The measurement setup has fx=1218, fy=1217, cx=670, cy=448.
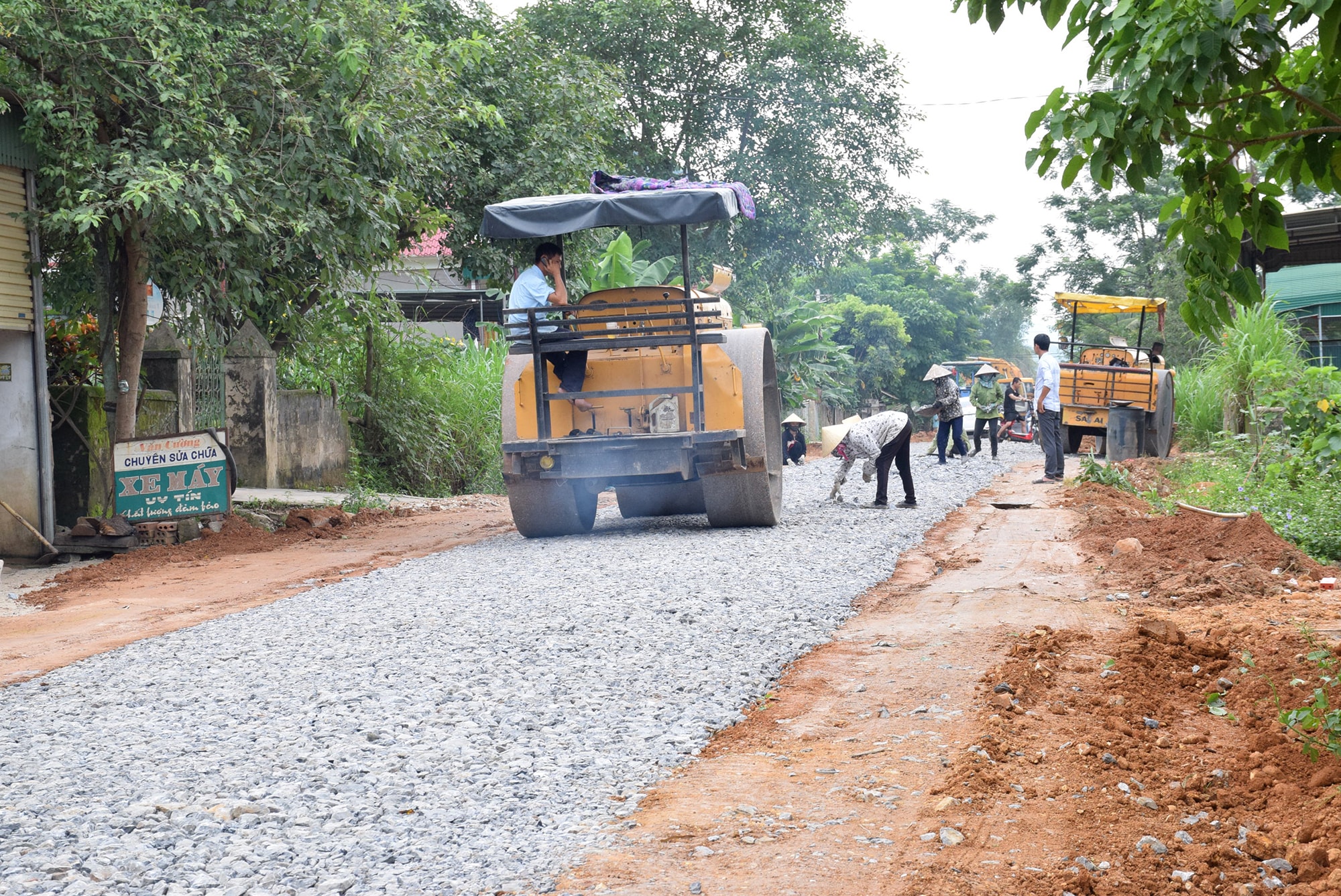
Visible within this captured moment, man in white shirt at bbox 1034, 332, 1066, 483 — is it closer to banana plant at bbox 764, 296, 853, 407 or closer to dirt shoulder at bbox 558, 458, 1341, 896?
dirt shoulder at bbox 558, 458, 1341, 896

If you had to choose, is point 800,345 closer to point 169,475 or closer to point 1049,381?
point 1049,381

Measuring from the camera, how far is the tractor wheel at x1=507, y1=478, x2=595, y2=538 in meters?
10.7

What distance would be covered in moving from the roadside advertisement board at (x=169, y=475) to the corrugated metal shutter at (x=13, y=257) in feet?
4.42

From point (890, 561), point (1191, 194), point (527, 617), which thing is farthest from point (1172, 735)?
point (890, 561)

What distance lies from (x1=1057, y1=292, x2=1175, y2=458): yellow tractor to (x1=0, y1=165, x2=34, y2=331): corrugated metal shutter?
15.0 metres

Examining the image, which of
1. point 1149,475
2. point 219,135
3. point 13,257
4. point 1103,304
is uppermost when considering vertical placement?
point 219,135

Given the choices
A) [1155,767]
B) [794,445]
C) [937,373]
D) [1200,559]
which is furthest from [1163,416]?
[1155,767]

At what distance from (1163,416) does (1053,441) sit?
3503 millimetres

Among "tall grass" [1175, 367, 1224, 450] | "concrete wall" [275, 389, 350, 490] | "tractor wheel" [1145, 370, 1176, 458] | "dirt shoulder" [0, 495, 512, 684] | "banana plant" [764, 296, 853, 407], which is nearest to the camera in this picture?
"dirt shoulder" [0, 495, 512, 684]

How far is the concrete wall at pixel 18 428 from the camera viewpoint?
10.4 metres

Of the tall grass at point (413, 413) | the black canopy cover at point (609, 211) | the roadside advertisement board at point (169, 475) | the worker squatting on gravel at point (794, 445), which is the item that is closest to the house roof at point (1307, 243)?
the black canopy cover at point (609, 211)

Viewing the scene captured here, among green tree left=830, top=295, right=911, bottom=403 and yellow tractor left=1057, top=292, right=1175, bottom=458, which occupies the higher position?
green tree left=830, top=295, right=911, bottom=403

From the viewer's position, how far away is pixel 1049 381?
52.9 feet

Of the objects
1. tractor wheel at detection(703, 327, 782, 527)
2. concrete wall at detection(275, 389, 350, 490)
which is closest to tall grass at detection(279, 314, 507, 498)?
concrete wall at detection(275, 389, 350, 490)
